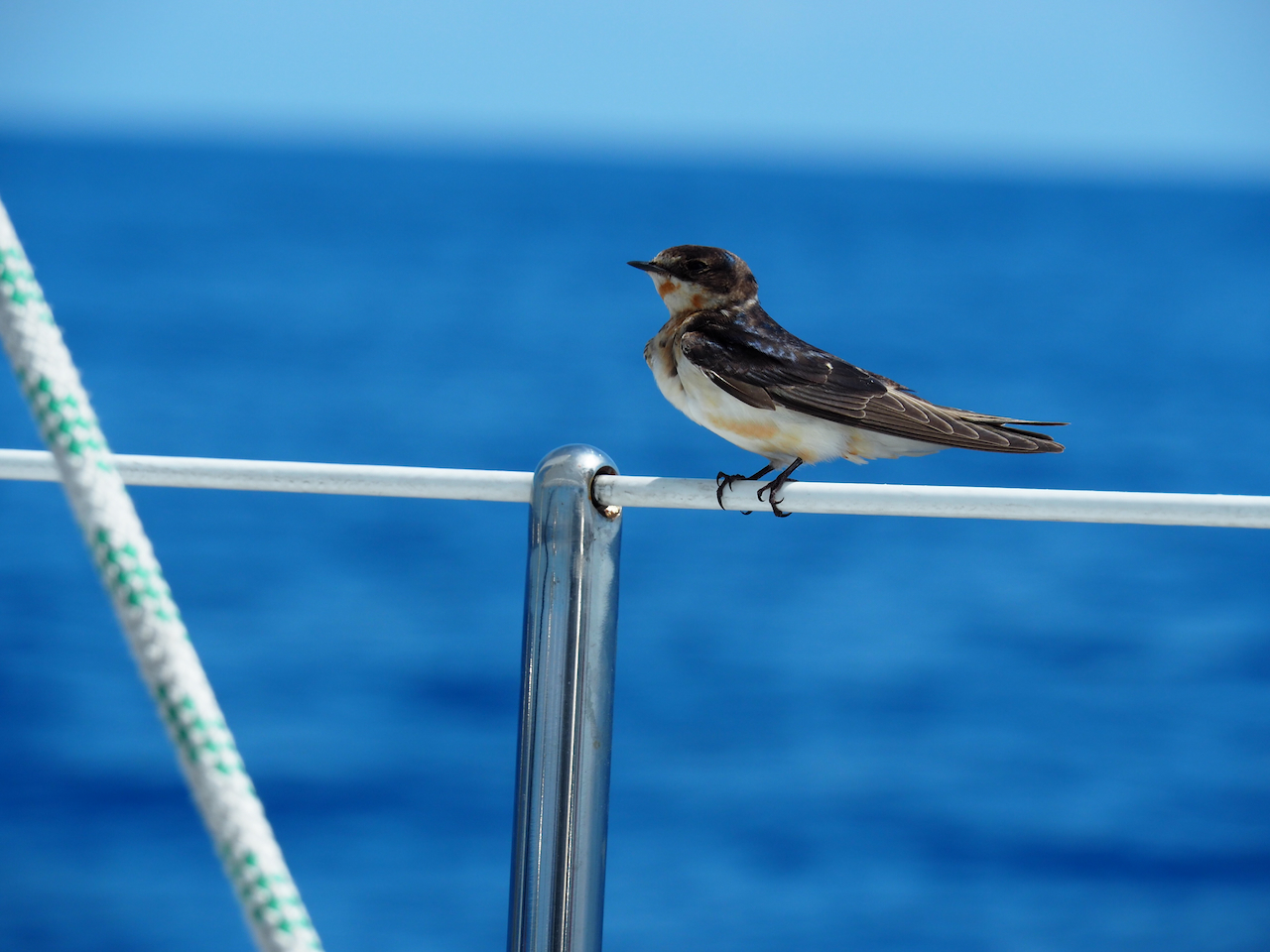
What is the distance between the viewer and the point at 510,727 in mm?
5227

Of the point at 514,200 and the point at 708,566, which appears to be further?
the point at 514,200

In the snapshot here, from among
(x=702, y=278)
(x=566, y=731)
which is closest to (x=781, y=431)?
(x=702, y=278)

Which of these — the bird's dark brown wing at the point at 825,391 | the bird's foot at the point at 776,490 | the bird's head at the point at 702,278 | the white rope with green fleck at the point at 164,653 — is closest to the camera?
the white rope with green fleck at the point at 164,653

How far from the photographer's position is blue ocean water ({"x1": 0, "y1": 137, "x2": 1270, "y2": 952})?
3.85m

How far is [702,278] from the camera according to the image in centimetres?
169

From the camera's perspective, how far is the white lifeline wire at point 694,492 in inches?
31.9

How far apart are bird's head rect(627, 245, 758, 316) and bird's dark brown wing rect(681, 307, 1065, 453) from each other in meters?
0.12

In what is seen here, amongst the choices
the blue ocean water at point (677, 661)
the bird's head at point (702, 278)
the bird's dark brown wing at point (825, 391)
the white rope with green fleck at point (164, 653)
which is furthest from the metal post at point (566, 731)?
the blue ocean water at point (677, 661)

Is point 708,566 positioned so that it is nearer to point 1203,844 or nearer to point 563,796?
point 1203,844

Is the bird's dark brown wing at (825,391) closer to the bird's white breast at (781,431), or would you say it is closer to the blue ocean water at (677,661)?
the bird's white breast at (781,431)

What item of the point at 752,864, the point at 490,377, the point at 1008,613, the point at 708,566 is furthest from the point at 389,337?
the point at 752,864

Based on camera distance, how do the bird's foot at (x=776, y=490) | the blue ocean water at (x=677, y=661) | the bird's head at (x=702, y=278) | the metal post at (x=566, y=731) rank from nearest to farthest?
1. the metal post at (x=566, y=731)
2. the bird's foot at (x=776, y=490)
3. the bird's head at (x=702, y=278)
4. the blue ocean water at (x=677, y=661)

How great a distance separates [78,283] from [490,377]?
22.5 feet

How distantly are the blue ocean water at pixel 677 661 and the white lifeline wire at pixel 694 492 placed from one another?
1464 mm
